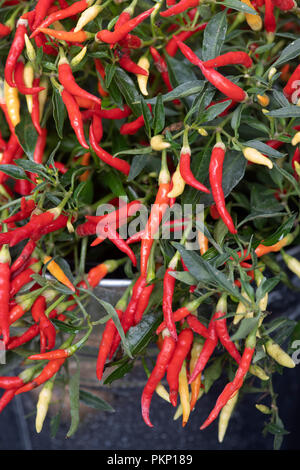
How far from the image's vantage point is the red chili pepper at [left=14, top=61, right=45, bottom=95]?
587mm

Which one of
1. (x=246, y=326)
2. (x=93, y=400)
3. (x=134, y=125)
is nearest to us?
(x=246, y=326)

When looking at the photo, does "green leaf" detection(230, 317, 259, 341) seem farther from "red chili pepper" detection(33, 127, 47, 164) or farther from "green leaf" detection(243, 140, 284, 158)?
"red chili pepper" detection(33, 127, 47, 164)

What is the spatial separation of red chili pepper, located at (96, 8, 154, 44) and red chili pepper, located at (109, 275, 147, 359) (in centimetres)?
24

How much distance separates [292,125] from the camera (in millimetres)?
613

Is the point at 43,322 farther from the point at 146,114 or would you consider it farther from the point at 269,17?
the point at 269,17

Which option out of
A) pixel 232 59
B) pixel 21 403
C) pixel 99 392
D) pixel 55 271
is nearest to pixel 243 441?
pixel 99 392

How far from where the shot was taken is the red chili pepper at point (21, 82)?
59 centimetres

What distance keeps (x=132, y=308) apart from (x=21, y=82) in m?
0.28

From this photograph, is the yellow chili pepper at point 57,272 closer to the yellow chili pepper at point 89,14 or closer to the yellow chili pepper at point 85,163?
the yellow chili pepper at point 85,163

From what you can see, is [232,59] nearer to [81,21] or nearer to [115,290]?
[81,21]

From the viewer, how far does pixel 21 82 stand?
0.62 meters

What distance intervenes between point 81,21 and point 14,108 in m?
0.15

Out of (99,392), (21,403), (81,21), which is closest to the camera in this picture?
(81,21)

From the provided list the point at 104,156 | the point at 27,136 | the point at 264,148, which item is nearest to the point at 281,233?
the point at 264,148
